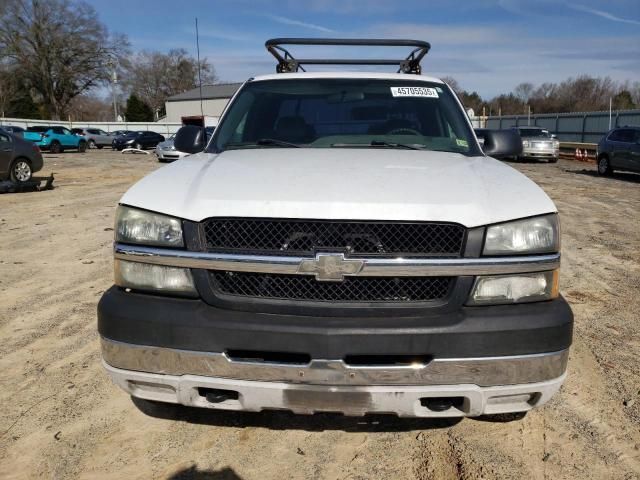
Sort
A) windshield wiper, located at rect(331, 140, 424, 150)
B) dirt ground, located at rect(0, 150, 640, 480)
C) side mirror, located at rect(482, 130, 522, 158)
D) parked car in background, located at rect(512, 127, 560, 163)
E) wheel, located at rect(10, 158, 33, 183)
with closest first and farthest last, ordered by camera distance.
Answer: dirt ground, located at rect(0, 150, 640, 480) → windshield wiper, located at rect(331, 140, 424, 150) → side mirror, located at rect(482, 130, 522, 158) → wheel, located at rect(10, 158, 33, 183) → parked car in background, located at rect(512, 127, 560, 163)

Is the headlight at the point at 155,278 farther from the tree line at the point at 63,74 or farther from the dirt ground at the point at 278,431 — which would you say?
the tree line at the point at 63,74

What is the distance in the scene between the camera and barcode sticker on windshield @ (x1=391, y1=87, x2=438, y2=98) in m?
3.94

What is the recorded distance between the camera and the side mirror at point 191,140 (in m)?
3.95

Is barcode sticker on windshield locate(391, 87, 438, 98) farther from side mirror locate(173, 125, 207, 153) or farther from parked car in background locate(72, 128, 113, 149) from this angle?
parked car in background locate(72, 128, 113, 149)

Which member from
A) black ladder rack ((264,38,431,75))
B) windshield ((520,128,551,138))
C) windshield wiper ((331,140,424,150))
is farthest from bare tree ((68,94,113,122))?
windshield wiper ((331,140,424,150))

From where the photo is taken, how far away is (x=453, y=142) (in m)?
3.66

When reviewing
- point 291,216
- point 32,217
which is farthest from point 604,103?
point 291,216

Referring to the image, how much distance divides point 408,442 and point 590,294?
3294mm

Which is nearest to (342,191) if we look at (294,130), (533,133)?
(294,130)

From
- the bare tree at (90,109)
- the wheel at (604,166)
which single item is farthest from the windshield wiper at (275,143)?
the bare tree at (90,109)

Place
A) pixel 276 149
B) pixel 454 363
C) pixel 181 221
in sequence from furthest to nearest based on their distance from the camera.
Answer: pixel 276 149
pixel 181 221
pixel 454 363

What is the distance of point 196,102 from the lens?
6825 centimetres

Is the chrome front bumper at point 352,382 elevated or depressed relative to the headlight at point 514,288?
depressed

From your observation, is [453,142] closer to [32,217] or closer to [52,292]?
[52,292]
